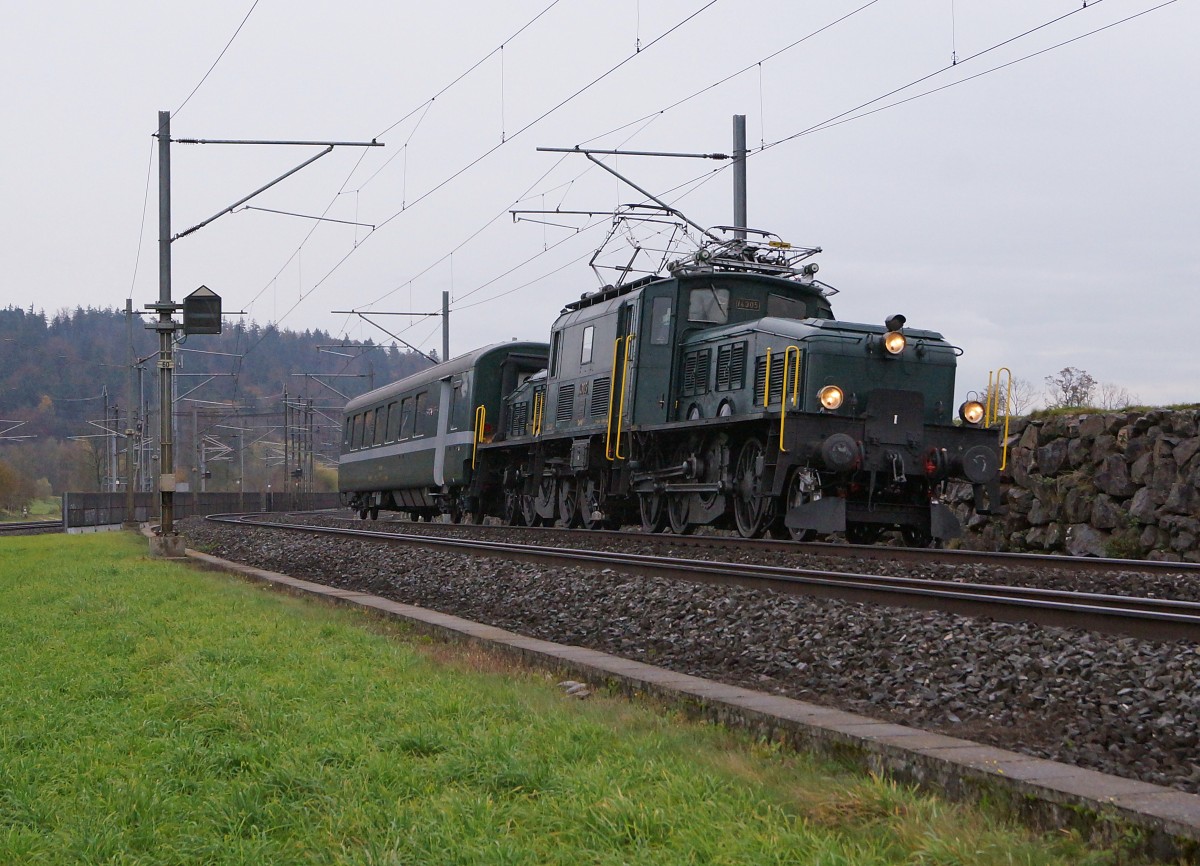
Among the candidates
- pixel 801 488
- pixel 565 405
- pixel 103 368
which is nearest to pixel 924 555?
pixel 801 488

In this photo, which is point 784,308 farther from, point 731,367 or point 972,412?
point 972,412

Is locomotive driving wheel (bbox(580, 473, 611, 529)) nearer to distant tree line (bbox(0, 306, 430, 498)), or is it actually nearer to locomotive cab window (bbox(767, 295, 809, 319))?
locomotive cab window (bbox(767, 295, 809, 319))

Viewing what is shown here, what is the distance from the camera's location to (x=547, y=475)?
20.8 metres

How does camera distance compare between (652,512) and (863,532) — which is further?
(652,512)

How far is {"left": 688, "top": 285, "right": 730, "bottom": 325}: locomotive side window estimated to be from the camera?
16.4m

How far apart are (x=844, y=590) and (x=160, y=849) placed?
5.67m

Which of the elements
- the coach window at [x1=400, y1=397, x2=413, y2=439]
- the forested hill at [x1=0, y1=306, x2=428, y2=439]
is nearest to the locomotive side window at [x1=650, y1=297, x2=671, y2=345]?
the coach window at [x1=400, y1=397, x2=413, y2=439]

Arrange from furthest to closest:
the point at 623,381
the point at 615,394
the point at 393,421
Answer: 1. the point at 393,421
2. the point at 615,394
3. the point at 623,381

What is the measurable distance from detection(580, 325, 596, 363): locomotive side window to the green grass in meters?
11.5

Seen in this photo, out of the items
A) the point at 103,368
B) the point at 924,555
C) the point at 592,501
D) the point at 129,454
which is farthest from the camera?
the point at 103,368

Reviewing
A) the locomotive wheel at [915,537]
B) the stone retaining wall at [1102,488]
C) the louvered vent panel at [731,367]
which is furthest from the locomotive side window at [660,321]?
the stone retaining wall at [1102,488]

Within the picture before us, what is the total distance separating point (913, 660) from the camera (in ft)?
20.8

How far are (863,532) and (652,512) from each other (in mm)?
3075

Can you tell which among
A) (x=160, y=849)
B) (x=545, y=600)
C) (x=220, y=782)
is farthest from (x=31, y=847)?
(x=545, y=600)
